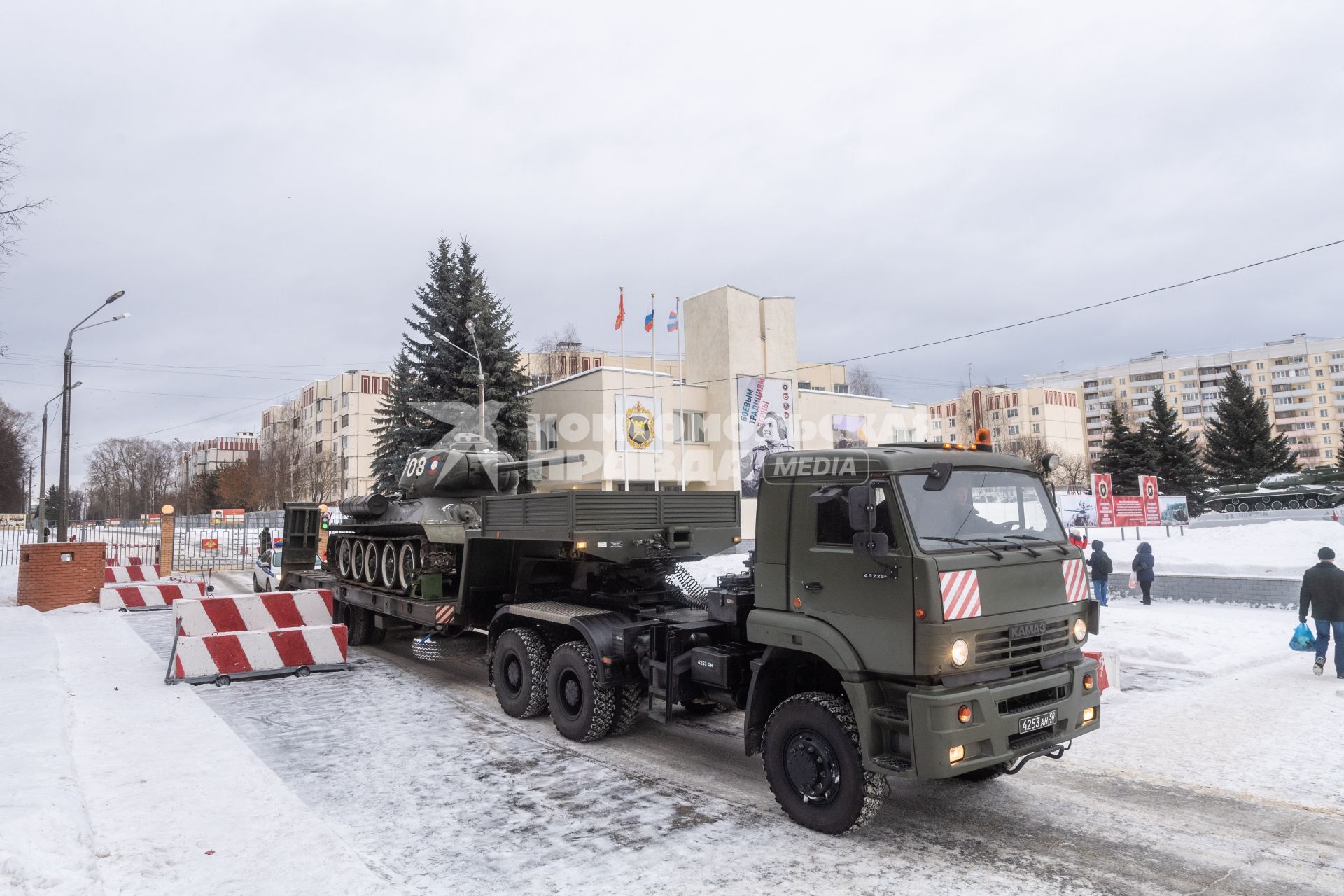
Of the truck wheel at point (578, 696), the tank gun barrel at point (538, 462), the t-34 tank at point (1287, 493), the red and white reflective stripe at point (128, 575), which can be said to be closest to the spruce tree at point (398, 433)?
the red and white reflective stripe at point (128, 575)

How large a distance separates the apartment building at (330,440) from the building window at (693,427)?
22.2m

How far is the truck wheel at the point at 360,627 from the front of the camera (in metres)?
13.0

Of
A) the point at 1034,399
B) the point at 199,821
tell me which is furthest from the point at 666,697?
the point at 1034,399

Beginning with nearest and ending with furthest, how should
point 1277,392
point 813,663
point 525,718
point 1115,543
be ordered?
1. point 813,663
2. point 525,718
3. point 1115,543
4. point 1277,392

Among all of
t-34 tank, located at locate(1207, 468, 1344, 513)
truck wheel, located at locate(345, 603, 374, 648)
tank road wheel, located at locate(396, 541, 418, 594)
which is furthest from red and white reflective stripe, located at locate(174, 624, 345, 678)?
t-34 tank, located at locate(1207, 468, 1344, 513)

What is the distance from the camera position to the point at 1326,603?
9625 millimetres

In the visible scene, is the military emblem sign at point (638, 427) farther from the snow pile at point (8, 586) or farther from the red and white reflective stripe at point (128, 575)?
the snow pile at point (8, 586)

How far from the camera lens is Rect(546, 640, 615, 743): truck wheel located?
7211 mm

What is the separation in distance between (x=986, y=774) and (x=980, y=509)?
217 cm

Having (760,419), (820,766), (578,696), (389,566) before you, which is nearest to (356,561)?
(389,566)

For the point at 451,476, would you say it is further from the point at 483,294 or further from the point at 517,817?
the point at 483,294

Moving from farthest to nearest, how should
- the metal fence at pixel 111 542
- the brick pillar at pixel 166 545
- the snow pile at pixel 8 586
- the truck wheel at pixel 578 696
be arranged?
the metal fence at pixel 111 542 < the brick pillar at pixel 166 545 < the snow pile at pixel 8 586 < the truck wheel at pixel 578 696

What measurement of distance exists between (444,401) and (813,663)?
27.4 metres

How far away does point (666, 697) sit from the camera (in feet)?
22.0
